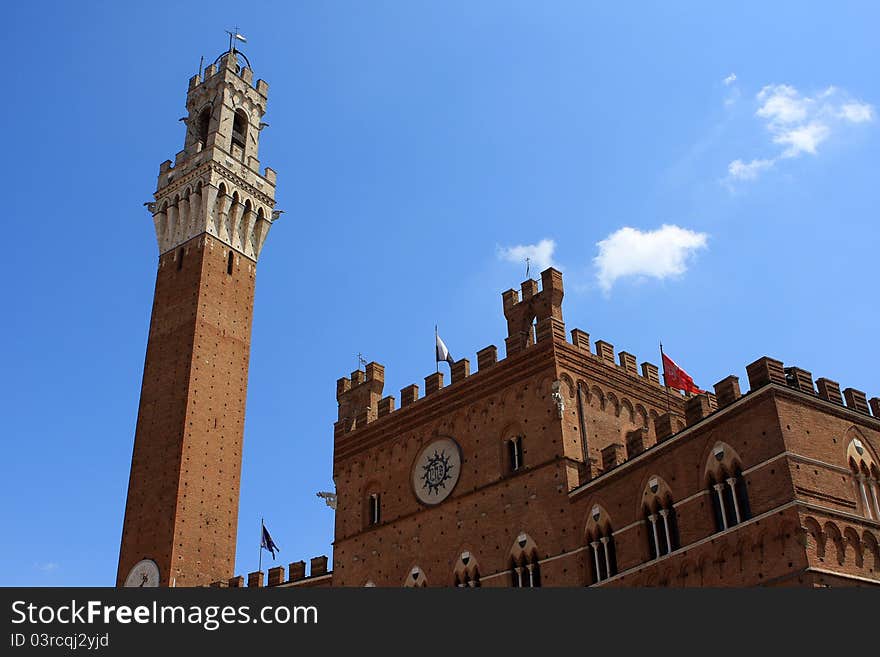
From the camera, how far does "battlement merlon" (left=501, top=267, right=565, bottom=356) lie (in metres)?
27.5

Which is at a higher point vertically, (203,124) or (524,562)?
(203,124)

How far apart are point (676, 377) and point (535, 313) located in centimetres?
447

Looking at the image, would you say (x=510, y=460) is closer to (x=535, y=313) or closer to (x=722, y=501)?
(x=535, y=313)

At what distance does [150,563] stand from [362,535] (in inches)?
472

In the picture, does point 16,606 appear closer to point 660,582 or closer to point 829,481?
point 660,582

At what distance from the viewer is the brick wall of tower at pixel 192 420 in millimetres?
38281

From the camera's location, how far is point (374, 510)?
30.4 m

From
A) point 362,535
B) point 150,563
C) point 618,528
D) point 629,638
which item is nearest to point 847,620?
point 629,638

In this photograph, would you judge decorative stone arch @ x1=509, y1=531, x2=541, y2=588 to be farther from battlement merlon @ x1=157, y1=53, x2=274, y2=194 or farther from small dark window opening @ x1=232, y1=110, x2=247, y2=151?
small dark window opening @ x1=232, y1=110, x2=247, y2=151

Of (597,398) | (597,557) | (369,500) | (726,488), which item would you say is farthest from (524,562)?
(369,500)

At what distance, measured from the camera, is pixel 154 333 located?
44344mm

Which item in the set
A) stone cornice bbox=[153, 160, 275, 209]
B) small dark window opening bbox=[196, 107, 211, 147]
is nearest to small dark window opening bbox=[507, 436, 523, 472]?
stone cornice bbox=[153, 160, 275, 209]

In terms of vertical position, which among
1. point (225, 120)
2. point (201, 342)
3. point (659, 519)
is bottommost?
point (659, 519)

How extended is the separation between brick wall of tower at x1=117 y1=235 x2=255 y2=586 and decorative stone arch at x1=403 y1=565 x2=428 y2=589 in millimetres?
12579
